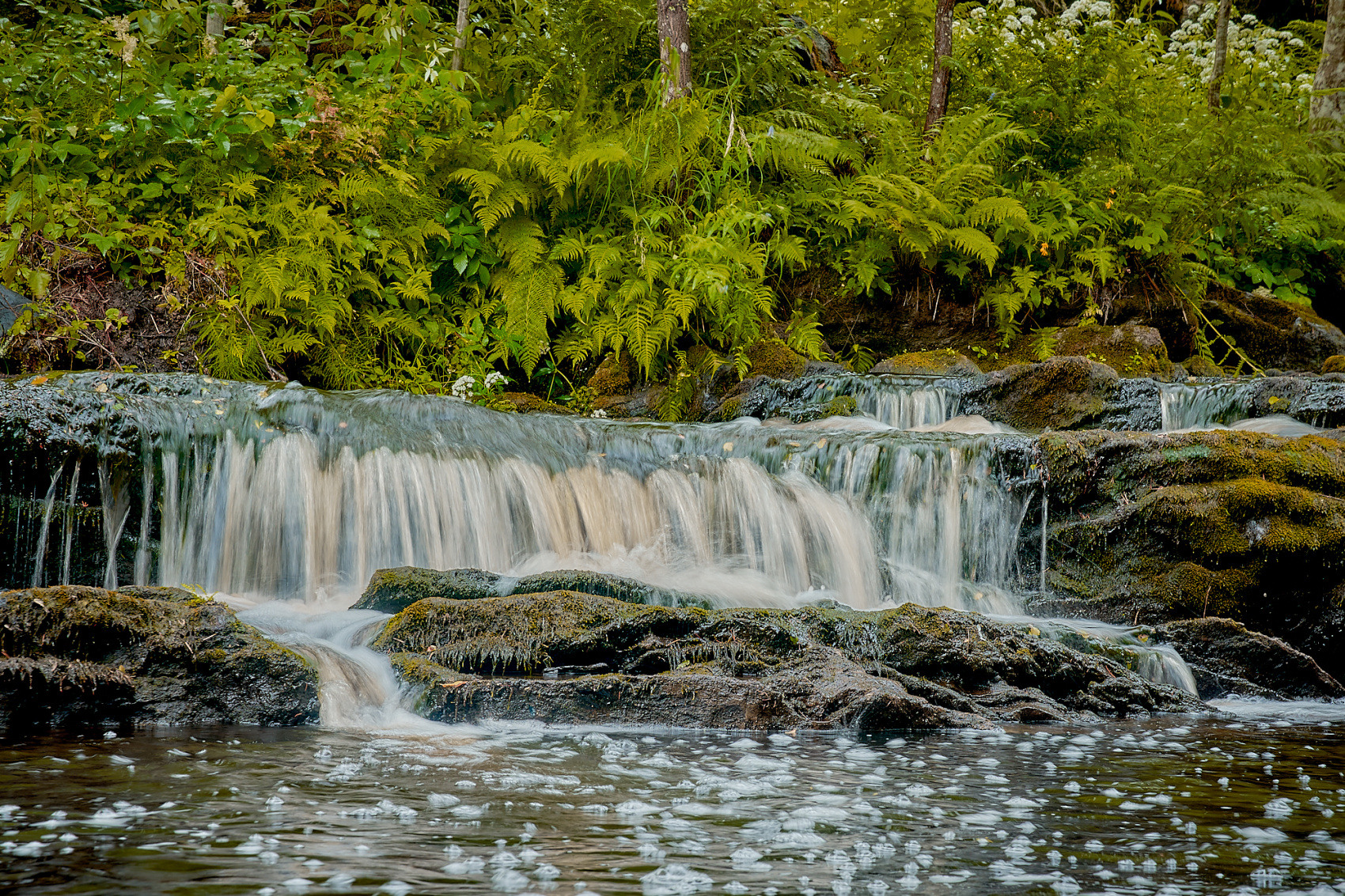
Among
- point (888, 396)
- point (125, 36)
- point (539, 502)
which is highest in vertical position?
point (125, 36)

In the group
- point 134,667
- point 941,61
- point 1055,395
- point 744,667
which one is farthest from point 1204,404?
point 134,667

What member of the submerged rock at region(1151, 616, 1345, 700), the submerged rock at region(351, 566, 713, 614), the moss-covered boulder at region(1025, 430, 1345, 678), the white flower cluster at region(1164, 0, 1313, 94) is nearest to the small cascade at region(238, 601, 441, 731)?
the submerged rock at region(351, 566, 713, 614)

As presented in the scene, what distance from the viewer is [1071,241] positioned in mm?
10195

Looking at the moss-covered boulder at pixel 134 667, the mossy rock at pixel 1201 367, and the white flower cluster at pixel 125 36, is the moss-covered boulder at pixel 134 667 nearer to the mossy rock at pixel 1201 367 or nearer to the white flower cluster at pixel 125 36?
the white flower cluster at pixel 125 36

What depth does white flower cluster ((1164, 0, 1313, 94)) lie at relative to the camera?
1378 cm

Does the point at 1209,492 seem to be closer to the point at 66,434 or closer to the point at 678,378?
the point at 678,378

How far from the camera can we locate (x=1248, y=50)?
15.5 meters

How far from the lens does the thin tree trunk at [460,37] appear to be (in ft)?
33.1

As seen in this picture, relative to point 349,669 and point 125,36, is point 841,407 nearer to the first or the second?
point 349,669

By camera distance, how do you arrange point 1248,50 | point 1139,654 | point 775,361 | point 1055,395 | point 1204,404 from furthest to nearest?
point 1248,50
point 775,361
point 1055,395
point 1204,404
point 1139,654

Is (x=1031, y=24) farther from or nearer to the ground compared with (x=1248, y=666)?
farther from the ground

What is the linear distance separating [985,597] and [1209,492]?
1442 mm

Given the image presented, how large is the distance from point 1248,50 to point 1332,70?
2.99 metres

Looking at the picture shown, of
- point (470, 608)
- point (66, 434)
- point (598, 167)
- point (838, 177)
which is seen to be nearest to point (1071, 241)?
point (838, 177)
